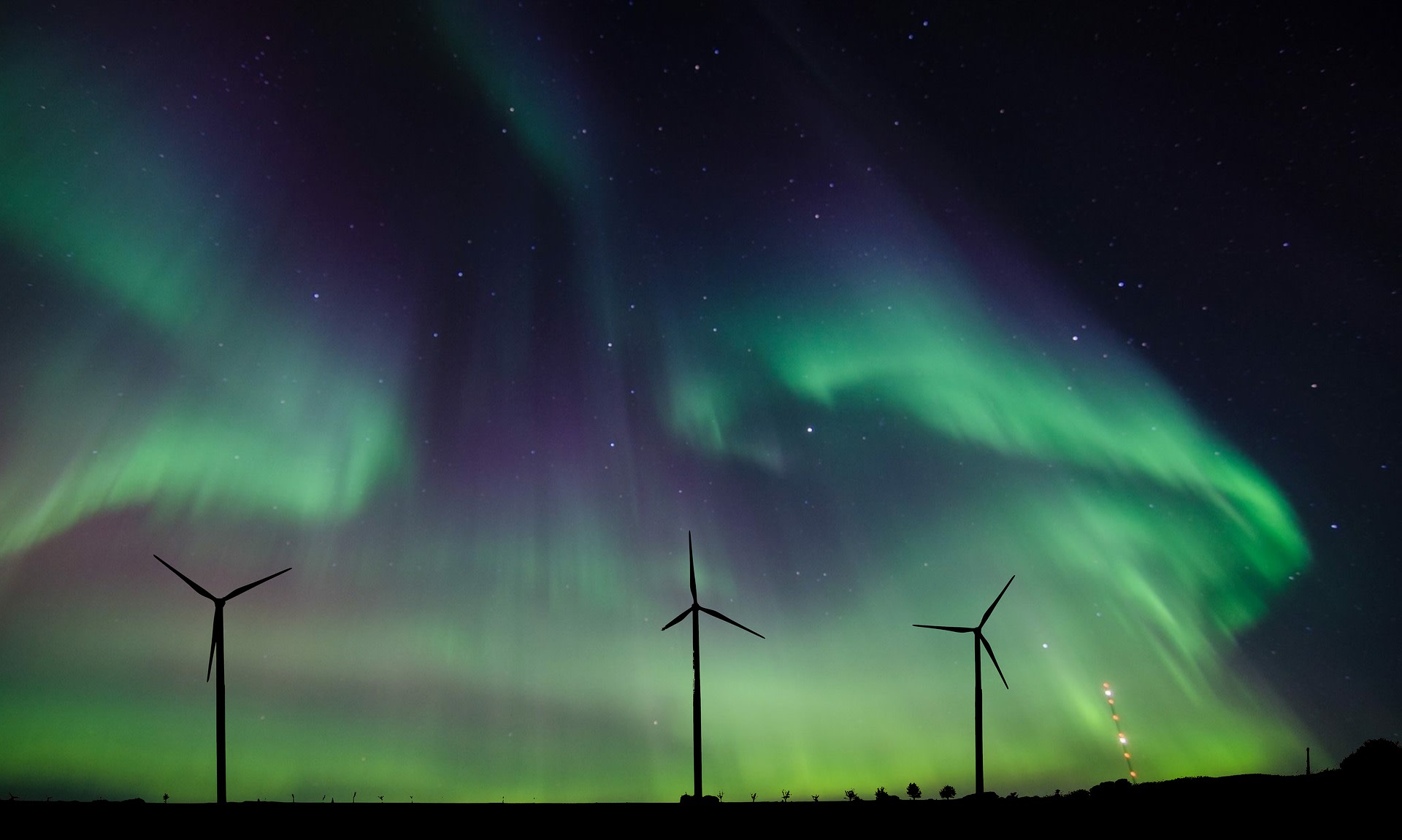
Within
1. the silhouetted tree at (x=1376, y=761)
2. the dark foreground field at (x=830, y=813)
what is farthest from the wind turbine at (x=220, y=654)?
the silhouetted tree at (x=1376, y=761)

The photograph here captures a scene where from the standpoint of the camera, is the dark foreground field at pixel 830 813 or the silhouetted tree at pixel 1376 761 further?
the silhouetted tree at pixel 1376 761

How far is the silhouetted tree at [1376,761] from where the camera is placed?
36.3m

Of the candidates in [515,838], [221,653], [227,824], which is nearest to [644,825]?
[515,838]

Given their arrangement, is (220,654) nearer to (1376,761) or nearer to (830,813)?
(830,813)

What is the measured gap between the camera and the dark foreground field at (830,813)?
2834cm

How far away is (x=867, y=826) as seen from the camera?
97.5 feet

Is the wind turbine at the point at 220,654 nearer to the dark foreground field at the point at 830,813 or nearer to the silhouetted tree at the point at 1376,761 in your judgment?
the dark foreground field at the point at 830,813

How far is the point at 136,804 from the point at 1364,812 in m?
40.5

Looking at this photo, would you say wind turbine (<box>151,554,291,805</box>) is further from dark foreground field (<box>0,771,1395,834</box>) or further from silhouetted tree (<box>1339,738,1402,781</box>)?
silhouetted tree (<box>1339,738,1402,781</box>)

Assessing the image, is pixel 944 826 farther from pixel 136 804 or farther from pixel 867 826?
pixel 136 804

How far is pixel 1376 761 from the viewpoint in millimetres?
54375

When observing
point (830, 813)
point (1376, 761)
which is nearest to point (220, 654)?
point (830, 813)

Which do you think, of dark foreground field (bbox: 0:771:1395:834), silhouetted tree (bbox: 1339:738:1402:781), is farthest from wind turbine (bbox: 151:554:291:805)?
silhouetted tree (bbox: 1339:738:1402:781)

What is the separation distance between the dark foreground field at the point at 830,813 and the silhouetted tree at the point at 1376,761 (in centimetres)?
223
